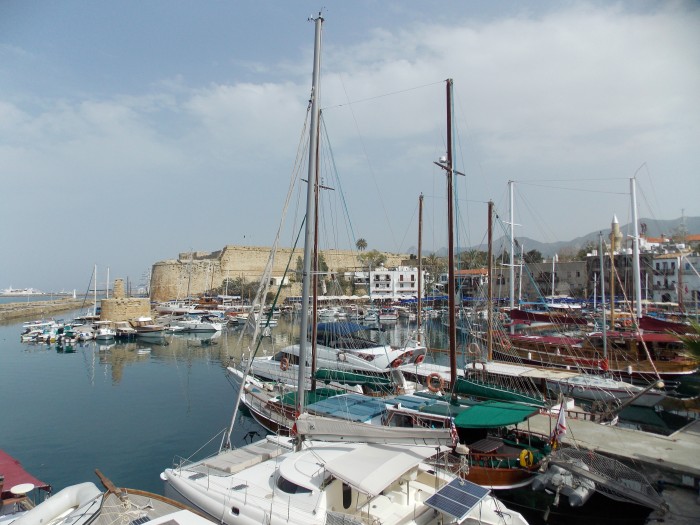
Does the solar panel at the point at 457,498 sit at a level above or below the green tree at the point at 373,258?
below

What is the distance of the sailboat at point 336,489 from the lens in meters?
7.97

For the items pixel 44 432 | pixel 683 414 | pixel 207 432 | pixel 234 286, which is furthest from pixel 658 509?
pixel 234 286

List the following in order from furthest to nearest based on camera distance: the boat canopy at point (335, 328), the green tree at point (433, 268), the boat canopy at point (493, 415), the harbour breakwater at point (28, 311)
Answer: the green tree at point (433, 268), the harbour breakwater at point (28, 311), the boat canopy at point (335, 328), the boat canopy at point (493, 415)

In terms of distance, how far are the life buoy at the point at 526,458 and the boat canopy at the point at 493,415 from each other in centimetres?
72

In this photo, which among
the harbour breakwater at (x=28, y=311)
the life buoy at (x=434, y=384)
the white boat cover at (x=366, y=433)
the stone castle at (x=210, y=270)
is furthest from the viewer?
the stone castle at (x=210, y=270)

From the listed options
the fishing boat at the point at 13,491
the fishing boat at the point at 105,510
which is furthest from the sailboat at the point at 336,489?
the fishing boat at the point at 13,491

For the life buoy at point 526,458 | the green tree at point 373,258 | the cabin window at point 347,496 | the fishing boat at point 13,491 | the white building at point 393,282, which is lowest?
the fishing boat at point 13,491

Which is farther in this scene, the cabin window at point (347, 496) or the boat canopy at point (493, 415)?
the boat canopy at point (493, 415)

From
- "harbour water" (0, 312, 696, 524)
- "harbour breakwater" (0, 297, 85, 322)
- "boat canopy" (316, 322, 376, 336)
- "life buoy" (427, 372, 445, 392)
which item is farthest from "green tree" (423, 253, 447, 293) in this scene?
"life buoy" (427, 372, 445, 392)

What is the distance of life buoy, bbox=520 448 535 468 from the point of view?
433 inches

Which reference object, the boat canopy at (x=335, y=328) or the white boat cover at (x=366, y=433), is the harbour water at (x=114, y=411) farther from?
the boat canopy at (x=335, y=328)

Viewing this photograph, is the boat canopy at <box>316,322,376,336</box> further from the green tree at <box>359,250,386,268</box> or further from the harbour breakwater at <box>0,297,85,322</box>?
the green tree at <box>359,250,386,268</box>

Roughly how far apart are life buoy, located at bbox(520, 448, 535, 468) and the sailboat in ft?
7.87

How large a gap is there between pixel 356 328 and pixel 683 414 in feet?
67.4
